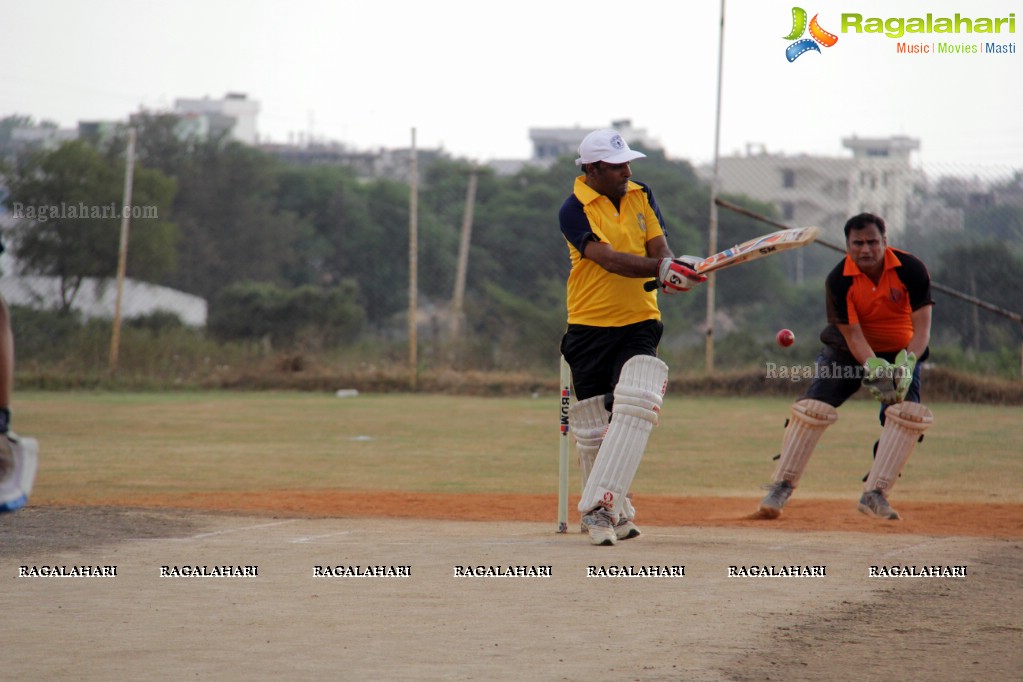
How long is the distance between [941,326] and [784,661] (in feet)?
64.1

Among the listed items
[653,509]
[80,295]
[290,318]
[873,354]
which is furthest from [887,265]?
[80,295]

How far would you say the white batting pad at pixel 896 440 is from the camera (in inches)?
338

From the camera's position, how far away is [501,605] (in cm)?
537

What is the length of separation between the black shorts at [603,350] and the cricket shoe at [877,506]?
220 cm

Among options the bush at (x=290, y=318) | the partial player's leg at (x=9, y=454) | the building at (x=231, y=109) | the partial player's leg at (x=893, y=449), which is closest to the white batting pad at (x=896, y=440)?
the partial player's leg at (x=893, y=449)

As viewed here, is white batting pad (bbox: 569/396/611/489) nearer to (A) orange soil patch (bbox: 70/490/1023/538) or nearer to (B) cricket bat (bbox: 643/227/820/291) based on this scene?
(A) orange soil patch (bbox: 70/490/1023/538)

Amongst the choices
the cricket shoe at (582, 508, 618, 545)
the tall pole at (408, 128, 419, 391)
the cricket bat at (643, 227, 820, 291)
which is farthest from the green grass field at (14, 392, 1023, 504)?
the cricket bat at (643, 227, 820, 291)

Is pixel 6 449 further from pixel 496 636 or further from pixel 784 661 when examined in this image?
pixel 784 661

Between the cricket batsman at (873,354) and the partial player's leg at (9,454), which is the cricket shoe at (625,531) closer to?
the cricket batsman at (873,354)

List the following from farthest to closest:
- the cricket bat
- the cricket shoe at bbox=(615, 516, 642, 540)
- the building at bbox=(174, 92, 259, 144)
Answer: the building at bbox=(174, 92, 259, 144), the cricket shoe at bbox=(615, 516, 642, 540), the cricket bat

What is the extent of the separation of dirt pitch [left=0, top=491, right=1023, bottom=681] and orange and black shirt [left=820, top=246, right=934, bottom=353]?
141 centimetres

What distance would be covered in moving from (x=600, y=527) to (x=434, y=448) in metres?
7.34

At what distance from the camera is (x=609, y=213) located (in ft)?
24.0

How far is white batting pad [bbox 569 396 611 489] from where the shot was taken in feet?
24.7
